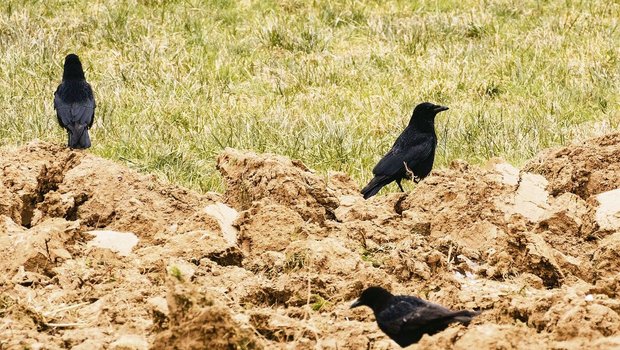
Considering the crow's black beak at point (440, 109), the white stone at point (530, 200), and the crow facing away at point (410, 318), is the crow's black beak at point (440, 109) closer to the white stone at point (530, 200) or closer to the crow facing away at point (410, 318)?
the white stone at point (530, 200)

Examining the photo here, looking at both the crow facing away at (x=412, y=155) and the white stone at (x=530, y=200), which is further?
the crow facing away at (x=412, y=155)

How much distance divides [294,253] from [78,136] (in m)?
3.49

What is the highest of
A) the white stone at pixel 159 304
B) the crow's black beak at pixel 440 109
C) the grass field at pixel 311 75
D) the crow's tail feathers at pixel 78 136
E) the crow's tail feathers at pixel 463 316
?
the crow's tail feathers at pixel 463 316

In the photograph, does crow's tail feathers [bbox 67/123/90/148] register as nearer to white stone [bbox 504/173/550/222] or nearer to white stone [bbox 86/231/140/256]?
white stone [bbox 86/231/140/256]

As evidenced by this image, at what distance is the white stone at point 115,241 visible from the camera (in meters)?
6.50

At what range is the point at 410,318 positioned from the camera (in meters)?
4.98

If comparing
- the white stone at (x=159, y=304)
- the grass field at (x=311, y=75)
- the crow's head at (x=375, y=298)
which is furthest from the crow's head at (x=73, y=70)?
the crow's head at (x=375, y=298)

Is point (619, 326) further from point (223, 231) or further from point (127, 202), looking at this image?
point (127, 202)

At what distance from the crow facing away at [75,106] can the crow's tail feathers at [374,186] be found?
210cm

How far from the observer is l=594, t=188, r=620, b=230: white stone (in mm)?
6887

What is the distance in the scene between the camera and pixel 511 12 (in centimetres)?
1339

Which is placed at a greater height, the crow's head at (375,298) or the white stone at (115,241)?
the crow's head at (375,298)

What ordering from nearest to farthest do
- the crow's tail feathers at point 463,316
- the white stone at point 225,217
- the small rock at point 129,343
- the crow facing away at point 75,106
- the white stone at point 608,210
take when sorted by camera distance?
the crow's tail feathers at point 463,316 < the small rock at point 129,343 < the white stone at point 225,217 < the white stone at point 608,210 < the crow facing away at point 75,106

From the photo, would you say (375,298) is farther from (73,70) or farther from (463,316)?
(73,70)
